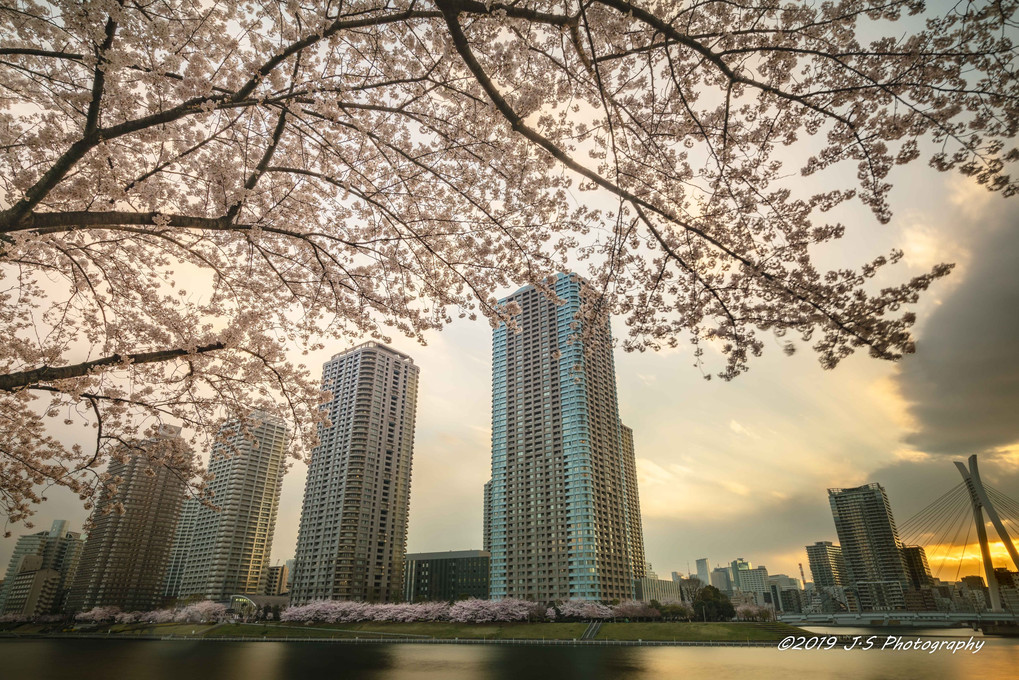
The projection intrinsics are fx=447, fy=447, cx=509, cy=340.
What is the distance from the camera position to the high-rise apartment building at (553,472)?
3164 inches

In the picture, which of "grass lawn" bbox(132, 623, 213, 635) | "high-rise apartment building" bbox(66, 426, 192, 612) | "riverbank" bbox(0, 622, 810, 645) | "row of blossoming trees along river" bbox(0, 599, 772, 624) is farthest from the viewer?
"high-rise apartment building" bbox(66, 426, 192, 612)

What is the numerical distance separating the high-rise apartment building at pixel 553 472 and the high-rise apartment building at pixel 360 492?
80.6 feet

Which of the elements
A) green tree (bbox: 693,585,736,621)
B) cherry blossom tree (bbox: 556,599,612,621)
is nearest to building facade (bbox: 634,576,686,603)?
green tree (bbox: 693,585,736,621)

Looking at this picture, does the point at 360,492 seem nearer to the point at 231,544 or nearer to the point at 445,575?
the point at 445,575

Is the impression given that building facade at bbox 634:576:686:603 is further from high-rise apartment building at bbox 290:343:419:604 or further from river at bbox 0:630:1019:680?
river at bbox 0:630:1019:680

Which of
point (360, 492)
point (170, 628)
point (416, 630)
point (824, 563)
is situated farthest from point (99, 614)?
point (824, 563)

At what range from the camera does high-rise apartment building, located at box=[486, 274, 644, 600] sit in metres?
80.4

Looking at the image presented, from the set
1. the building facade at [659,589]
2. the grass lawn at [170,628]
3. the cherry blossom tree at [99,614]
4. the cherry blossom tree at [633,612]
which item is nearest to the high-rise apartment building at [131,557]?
the cherry blossom tree at [99,614]

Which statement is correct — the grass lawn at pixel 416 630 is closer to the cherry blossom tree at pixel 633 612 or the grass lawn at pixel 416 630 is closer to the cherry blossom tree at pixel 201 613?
the cherry blossom tree at pixel 201 613

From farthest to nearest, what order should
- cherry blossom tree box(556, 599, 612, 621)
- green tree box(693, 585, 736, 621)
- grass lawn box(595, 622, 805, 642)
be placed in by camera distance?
green tree box(693, 585, 736, 621), cherry blossom tree box(556, 599, 612, 621), grass lawn box(595, 622, 805, 642)

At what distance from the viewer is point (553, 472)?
3521 inches

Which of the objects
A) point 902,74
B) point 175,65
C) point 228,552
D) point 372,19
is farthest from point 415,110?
point 228,552

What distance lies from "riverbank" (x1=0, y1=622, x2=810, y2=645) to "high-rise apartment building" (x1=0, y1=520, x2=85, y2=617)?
2153 cm

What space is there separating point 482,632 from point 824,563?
160 meters
